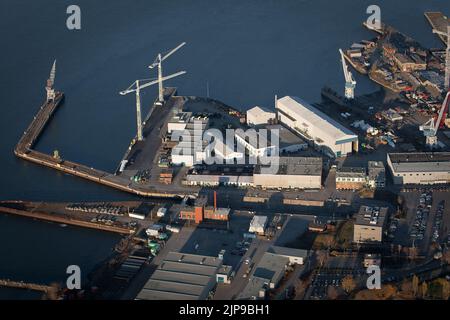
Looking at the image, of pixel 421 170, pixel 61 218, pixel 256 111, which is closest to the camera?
pixel 61 218

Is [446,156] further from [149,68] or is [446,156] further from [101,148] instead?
[149,68]

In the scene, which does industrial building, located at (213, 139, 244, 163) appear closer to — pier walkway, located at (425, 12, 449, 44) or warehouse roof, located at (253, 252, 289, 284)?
warehouse roof, located at (253, 252, 289, 284)

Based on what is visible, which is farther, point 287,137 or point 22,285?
point 287,137

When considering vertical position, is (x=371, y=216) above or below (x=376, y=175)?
below

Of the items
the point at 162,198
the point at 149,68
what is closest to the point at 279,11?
the point at 149,68

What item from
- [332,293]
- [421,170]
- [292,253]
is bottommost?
[332,293]

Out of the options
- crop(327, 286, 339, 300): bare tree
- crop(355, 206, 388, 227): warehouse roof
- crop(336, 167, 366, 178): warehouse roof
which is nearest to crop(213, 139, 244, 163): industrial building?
crop(336, 167, 366, 178): warehouse roof

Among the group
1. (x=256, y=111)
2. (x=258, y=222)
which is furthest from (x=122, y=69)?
(x=258, y=222)

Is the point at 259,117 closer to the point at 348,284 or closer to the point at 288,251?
the point at 288,251
